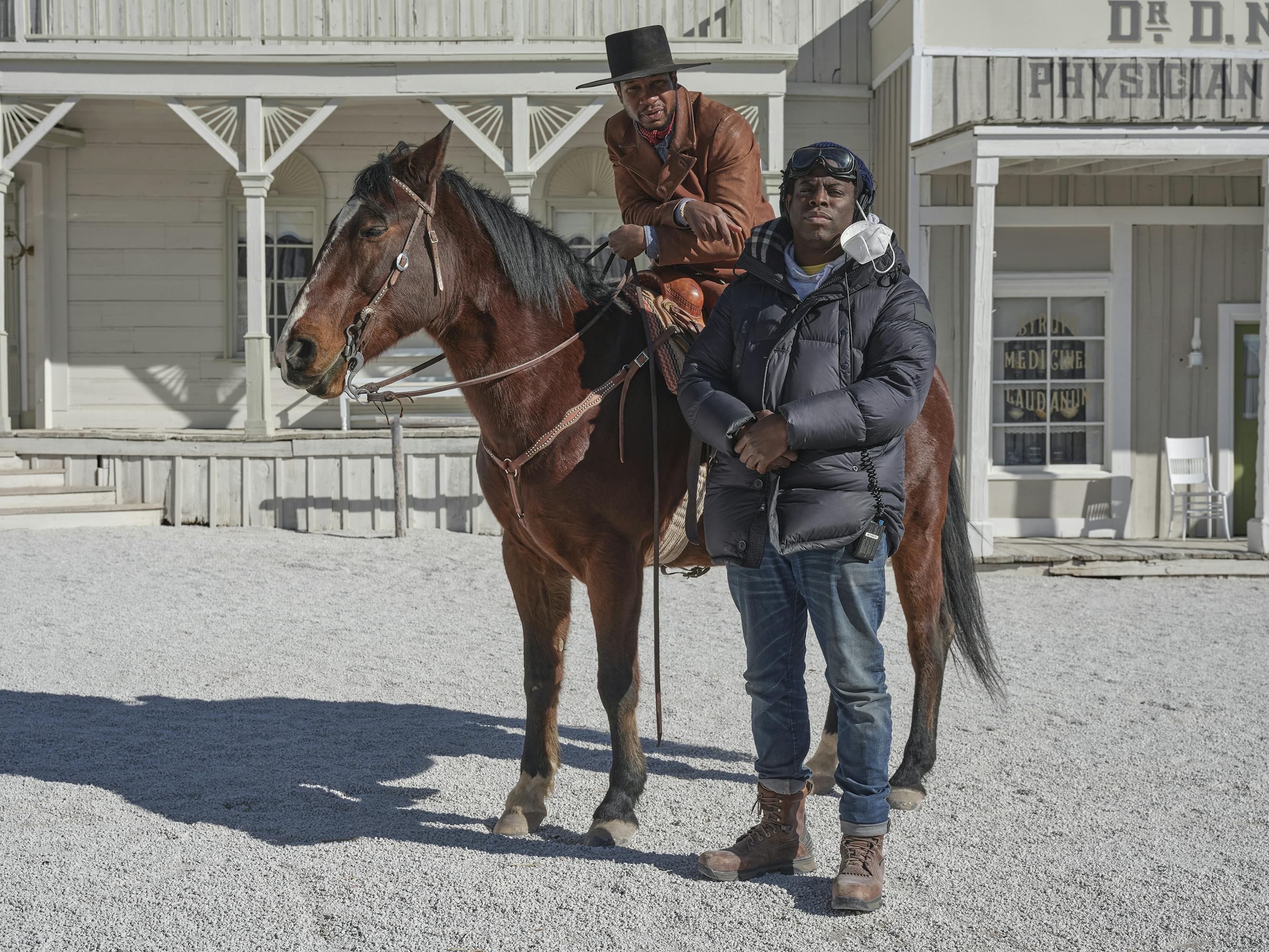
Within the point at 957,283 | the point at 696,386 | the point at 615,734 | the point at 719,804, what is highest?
the point at 957,283

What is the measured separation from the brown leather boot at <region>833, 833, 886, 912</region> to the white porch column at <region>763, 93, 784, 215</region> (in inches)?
337

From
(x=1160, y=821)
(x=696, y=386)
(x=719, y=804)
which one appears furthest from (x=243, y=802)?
(x=1160, y=821)

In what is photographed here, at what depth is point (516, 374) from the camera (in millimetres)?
3605

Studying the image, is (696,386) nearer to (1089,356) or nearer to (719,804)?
(719,804)

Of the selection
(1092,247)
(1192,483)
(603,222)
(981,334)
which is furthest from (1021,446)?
(603,222)

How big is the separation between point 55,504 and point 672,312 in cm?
877

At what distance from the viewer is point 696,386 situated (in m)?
3.13

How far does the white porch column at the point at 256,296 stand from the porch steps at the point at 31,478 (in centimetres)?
175

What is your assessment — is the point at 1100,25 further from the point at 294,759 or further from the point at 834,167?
the point at 294,759

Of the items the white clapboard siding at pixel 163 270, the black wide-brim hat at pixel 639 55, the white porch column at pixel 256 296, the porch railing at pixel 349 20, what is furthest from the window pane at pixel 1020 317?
the black wide-brim hat at pixel 639 55

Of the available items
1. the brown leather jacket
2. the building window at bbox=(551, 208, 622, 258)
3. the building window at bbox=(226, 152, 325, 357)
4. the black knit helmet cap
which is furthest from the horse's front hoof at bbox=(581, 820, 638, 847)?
the building window at bbox=(226, 152, 325, 357)

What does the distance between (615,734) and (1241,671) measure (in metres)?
4.11

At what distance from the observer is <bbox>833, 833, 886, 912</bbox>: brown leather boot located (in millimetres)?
3049

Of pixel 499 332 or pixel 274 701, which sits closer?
pixel 499 332
